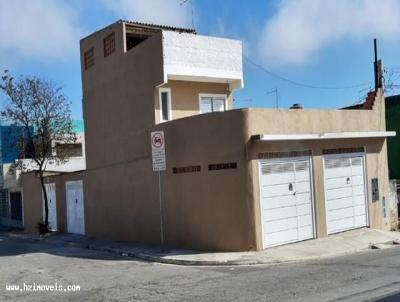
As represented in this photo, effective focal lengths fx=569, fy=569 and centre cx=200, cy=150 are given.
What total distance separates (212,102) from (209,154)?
5221 millimetres

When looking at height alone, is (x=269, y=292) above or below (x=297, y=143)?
below

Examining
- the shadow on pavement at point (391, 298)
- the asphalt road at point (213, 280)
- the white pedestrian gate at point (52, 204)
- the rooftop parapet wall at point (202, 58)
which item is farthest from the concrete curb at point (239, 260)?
the white pedestrian gate at point (52, 204)

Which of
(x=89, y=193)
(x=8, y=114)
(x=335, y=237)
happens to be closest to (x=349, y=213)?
(x=335, y=237)

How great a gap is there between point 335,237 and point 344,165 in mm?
2405

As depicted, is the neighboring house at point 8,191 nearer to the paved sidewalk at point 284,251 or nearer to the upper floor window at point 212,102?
the upper floor window at point 212,102

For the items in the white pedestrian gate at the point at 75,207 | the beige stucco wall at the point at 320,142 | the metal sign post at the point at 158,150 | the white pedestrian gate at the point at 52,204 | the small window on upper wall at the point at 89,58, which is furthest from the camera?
the white pedestrian gate at the point at 52,204

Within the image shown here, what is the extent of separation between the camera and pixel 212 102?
67.8 ft

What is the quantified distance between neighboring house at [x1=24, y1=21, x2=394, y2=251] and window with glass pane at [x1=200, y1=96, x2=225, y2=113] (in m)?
0.04

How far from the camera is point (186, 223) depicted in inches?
648

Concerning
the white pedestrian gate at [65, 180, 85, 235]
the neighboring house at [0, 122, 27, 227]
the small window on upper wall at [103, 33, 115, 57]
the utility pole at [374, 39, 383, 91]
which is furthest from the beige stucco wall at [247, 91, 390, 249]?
the neighboring house at [0, 122, 27, 227]

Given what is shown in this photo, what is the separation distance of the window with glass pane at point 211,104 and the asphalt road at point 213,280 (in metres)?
7.16

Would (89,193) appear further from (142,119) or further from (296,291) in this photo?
(296,291)

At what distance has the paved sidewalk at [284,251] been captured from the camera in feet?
45.6

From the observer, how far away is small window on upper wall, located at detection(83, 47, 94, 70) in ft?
74.8
